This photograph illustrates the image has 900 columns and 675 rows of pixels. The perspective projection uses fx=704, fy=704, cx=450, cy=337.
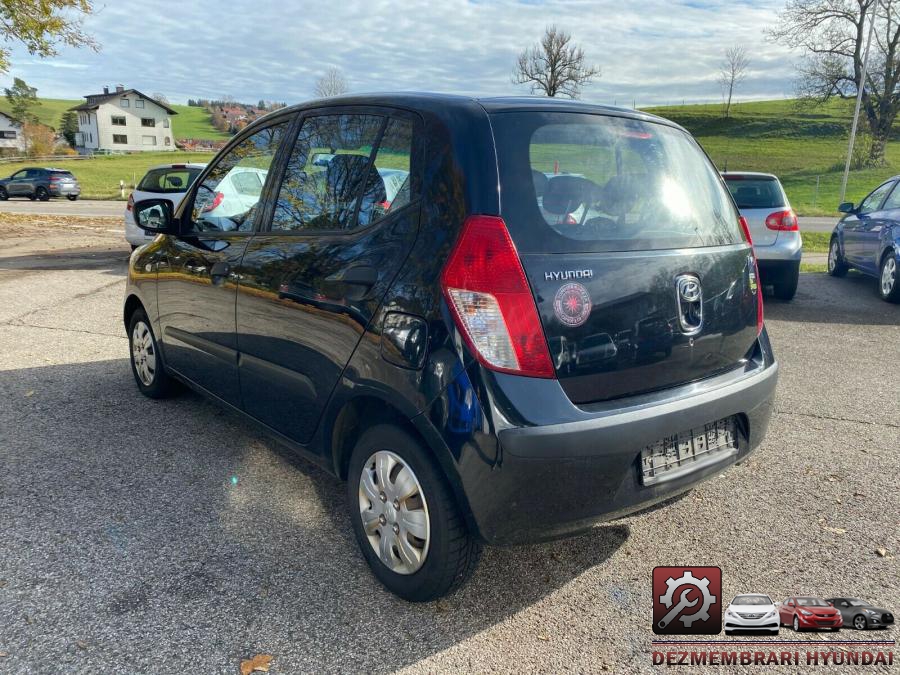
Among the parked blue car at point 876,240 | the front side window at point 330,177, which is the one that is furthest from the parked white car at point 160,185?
the parked blue car at point 876,240

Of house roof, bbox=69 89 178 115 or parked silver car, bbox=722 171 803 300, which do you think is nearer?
parked silver car, bbox=722 171 803 300

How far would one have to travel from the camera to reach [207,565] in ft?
9.54

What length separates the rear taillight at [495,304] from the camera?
2.26 metres

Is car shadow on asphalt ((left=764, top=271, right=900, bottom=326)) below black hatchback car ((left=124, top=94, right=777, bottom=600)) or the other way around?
below

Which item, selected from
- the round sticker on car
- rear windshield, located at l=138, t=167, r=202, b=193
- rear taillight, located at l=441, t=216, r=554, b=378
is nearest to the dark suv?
rear windshield, located at l=138, t=167, r=202, b=193

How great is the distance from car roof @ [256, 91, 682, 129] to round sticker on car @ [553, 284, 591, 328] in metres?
0.72

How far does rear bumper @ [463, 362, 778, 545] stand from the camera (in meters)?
2.25

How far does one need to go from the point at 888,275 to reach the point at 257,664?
9108 mm

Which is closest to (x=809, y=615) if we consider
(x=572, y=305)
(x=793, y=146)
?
(x=572, y=305)

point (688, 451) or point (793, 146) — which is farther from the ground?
point (793, 146)

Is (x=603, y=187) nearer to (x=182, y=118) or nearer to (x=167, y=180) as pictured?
(x=167, y=180)

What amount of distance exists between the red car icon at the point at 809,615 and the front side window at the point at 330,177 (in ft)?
7.15

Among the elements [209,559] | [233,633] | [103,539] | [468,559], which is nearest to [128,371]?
[103,539]

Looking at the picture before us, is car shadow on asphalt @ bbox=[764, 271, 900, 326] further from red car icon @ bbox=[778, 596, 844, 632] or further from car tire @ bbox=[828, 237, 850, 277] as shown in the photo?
red car icon @ bbox=[778, 596, 844, 632]
